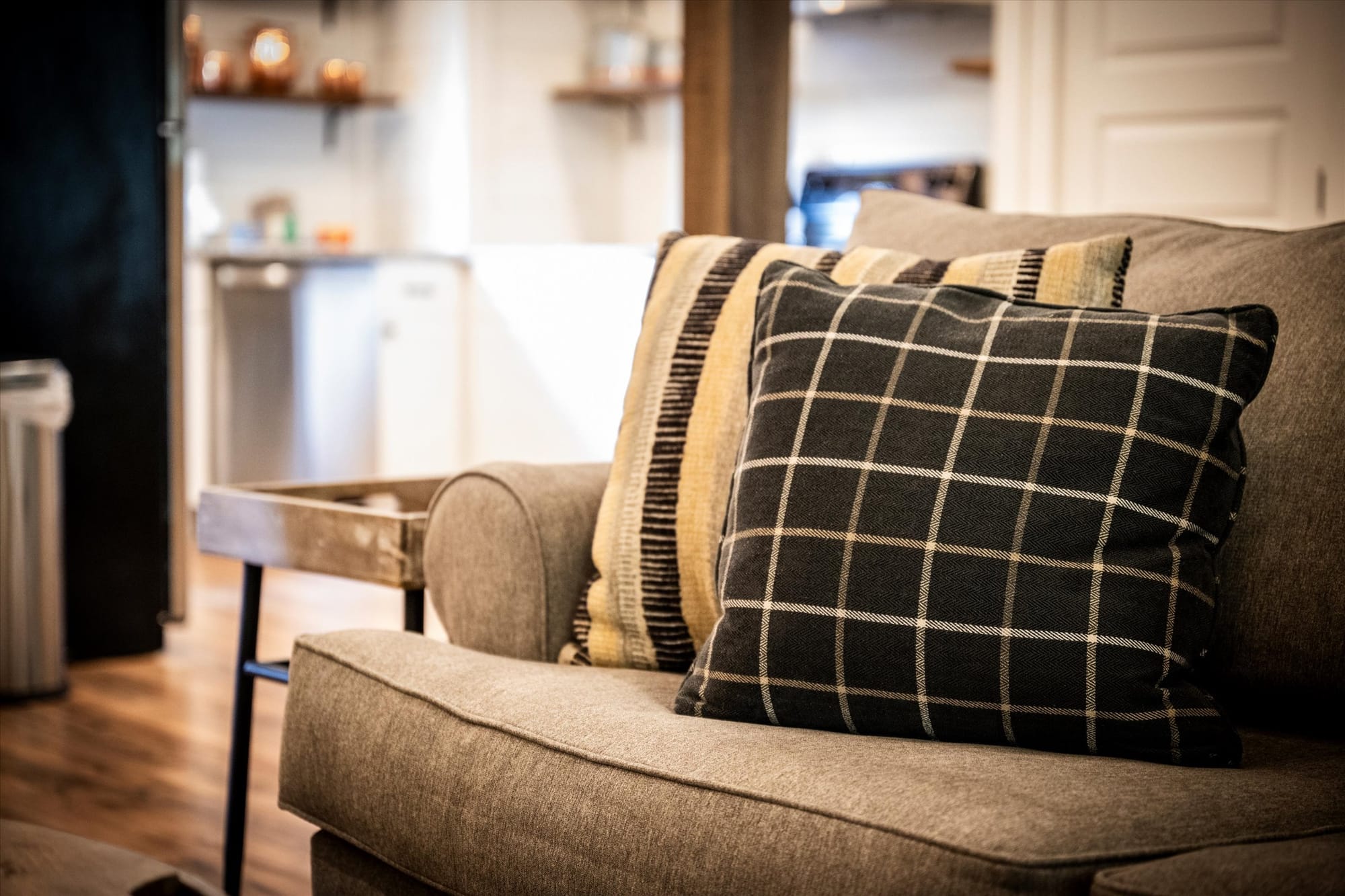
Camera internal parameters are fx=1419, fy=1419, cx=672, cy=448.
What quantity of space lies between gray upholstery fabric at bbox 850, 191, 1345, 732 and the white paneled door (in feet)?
6.98

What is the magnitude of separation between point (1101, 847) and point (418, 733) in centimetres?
64

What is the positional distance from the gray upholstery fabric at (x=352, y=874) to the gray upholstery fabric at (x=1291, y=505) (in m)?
0.77

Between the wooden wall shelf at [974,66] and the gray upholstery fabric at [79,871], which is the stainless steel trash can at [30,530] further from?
the wooden wall shelf at [974,66]

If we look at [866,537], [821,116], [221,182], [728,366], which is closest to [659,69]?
[821,116]

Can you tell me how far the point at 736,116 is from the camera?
303 centimetres

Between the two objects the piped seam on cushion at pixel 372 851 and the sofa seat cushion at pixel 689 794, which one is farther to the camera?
the piped seam on cushion at pixel 372 851

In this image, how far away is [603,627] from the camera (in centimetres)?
152

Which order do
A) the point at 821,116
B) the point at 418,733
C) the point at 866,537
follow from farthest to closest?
the point at 821,116 → the point at 418,733 → the point at 866,537

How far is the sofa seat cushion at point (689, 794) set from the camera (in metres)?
0.93

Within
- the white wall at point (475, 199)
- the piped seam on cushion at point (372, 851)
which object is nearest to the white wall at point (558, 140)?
the white wall at point (475, 199)

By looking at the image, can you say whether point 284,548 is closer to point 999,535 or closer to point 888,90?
point 999,535

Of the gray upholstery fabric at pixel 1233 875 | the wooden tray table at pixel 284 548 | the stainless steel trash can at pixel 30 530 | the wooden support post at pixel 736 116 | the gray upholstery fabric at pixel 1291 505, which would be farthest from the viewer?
the stainless steel trash can at pixel 30 530

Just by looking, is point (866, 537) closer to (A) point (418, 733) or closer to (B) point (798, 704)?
(B) point (798, 704)

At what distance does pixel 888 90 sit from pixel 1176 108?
328cm
